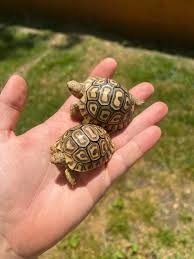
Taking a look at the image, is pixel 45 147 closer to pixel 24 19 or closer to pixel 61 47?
pixel 61 47

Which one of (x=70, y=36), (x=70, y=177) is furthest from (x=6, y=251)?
(x=70, y=36)

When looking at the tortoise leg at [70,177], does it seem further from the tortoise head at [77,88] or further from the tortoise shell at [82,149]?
the tortoise head at [77,88]

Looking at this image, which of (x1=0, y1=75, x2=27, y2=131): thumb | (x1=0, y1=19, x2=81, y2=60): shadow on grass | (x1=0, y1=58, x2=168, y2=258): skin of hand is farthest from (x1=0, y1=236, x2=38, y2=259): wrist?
(x1=0, y1=19, x2=81, y2=60): shadow on grass

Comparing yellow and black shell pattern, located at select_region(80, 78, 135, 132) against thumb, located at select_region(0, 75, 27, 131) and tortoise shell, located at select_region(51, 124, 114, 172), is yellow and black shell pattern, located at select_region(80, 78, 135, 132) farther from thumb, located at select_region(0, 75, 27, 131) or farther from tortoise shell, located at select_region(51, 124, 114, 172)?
thumb, located at select_region(0, 75, 27, 131)

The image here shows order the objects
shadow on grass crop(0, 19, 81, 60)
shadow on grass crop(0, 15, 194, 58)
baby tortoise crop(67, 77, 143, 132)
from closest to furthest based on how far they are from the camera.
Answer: baby tortoise crop(67, 77, 143, 132) < shadow on grass crop(0, 15, 194, 58) < shadow on grass crop(0, 19, 81, 60)

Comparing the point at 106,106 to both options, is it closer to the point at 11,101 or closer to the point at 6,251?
the point at 11,101

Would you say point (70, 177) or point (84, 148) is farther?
point (84, 148)
